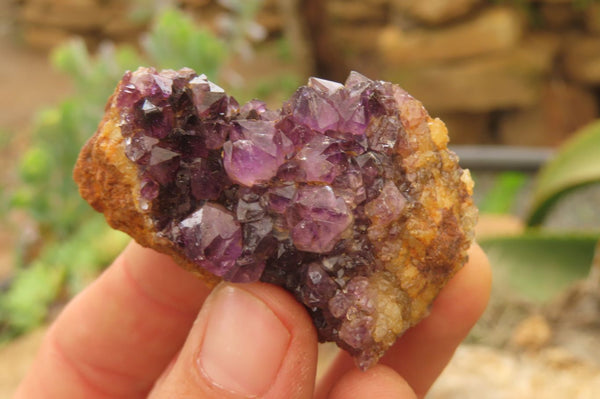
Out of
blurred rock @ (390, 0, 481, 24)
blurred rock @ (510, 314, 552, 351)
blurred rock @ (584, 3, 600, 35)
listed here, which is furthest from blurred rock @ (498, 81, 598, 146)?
blurred rock @ (510, 314, 552, 351)

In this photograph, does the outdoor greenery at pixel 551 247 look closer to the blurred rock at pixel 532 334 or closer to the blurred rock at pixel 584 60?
the blurred rock at pixel 532 334

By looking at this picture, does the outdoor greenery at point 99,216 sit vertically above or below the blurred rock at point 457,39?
below

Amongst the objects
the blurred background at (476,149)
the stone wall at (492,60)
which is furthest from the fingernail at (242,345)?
the stone wall at (492,60)

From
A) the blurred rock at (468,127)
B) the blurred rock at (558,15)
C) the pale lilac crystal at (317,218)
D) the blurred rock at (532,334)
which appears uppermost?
the blurred rock at (558,15)

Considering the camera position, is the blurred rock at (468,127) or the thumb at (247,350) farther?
the blurred rock at (468,127)

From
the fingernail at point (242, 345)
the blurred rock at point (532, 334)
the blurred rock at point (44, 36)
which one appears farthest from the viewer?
the blurred rock at point (44, 36)

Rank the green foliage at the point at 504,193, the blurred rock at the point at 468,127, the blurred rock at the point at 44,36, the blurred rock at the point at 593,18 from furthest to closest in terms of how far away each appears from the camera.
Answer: the blurred rock at the point at 44,36
the blurred rock at the point at 468,127
the blurred rock at the point at 593,18
the green foliage at the point at 504,193

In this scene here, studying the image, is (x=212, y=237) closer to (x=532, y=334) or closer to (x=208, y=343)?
(x=208, y=343)

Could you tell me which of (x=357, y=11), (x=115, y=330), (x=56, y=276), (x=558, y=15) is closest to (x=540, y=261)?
(x=115, y=330)

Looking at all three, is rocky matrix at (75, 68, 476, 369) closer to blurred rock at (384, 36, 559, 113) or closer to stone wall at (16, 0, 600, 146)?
stone wall at (16, 0, 600, 146)
